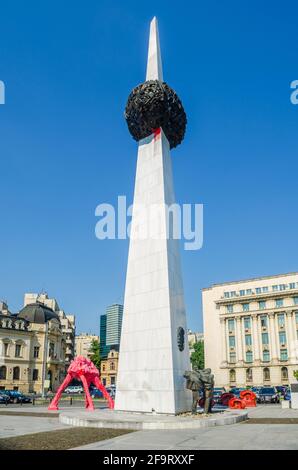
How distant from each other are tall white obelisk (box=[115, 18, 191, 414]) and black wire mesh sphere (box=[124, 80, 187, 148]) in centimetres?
78

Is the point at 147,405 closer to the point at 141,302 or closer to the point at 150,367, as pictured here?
the point at 150,367

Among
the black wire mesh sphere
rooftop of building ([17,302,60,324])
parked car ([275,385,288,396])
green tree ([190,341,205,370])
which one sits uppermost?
the black wire mesh sphere

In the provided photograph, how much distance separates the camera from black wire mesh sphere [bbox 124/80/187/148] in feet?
79.9

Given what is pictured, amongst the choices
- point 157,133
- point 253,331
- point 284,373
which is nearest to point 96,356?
point 253,331

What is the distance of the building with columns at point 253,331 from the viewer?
7256 centimetres

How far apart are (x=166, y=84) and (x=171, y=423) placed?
748 inches

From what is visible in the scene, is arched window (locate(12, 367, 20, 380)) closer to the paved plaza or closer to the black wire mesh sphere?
the black wire mesh sphere

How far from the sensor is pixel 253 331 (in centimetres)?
7650

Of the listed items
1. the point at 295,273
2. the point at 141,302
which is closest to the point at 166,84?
the point at 141,302

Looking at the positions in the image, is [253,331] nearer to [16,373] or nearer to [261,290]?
[261,290]

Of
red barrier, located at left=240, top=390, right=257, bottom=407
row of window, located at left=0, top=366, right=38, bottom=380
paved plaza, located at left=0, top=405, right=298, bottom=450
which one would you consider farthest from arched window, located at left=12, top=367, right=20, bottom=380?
paved plaza, located at left=0, top=405, right=298, bottom=450

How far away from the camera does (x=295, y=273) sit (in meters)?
74.4
